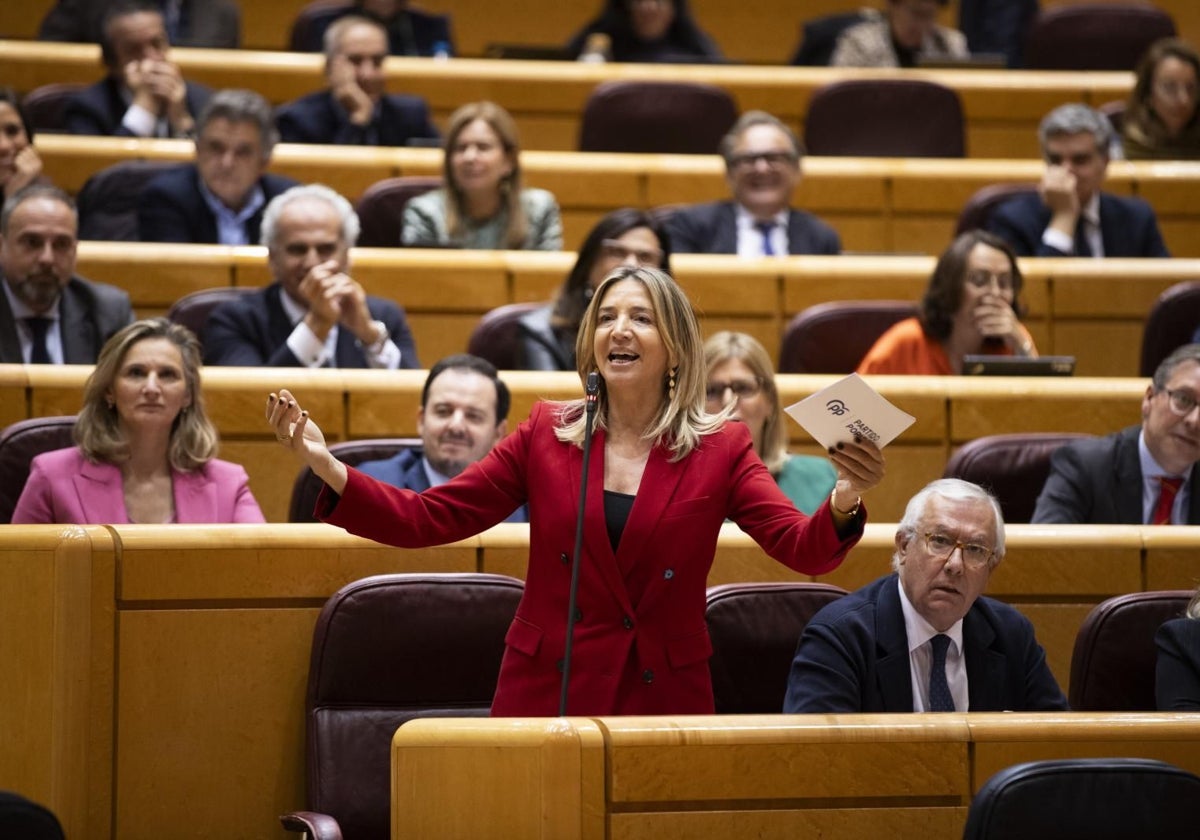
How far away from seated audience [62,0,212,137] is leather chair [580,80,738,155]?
2.89ft

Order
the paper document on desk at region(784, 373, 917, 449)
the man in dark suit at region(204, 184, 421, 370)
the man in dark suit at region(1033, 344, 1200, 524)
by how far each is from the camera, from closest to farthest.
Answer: the paper document on desk at region(784, 373, 917, 449)
the man in dark suit at region(1033, 344, 1200, 524)
the man in dark suit at region(204, 184, 421, 370)

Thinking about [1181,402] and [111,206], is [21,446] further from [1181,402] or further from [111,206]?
[1181,402]

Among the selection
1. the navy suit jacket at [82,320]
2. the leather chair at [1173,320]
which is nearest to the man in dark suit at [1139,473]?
the leather chair at [1173,320]

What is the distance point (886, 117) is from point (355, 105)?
47.1 inches

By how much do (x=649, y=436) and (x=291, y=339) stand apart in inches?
44.5

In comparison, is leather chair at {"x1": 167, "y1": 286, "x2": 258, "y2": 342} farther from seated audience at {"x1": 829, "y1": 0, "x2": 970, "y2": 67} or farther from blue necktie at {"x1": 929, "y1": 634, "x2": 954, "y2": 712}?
seated audience at {"x1": 829, "y1": 0, "x2": 970, "y2": 67}

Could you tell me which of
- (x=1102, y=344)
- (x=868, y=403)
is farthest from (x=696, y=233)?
(x=868, y=403)

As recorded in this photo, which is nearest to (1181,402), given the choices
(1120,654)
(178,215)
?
(1120,654)

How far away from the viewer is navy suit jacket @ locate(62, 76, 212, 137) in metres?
3.77

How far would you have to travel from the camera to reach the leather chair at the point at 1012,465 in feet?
8.03

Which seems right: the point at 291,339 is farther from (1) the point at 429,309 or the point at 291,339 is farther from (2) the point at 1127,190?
(2) the point at 1127,190

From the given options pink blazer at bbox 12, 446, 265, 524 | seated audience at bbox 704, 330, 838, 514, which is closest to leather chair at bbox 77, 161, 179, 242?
pink blazer at bbox 12, 446, 265, 524

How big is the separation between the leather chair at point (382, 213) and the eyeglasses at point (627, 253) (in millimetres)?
783

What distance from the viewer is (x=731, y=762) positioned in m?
1.44
